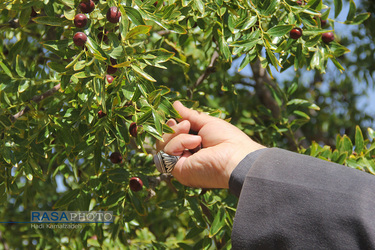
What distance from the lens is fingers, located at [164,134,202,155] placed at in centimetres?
159

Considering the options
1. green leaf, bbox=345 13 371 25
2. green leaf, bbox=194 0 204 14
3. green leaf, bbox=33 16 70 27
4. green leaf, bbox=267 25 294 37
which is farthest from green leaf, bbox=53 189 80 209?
green leaf, bbox=345 13 371 25

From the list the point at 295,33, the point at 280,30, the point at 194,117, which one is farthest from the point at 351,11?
the point at 194,117

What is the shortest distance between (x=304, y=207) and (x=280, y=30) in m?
0.84

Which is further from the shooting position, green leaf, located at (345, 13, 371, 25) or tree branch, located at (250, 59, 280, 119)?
tree branch, located at (250, 59, 280, 119)

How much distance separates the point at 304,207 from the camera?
114 cm

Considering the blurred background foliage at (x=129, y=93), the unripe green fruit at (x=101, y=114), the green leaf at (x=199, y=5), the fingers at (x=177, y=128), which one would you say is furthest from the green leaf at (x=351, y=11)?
the unripe green fruit at (x=101, y=114)

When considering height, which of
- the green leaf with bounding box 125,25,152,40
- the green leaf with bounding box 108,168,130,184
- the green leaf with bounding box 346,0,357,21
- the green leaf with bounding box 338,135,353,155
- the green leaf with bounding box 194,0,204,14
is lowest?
the green leaf with bounding box 108,168,130,184

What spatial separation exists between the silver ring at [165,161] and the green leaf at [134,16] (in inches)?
18.8

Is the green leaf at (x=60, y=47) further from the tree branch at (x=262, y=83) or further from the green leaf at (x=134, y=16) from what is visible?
the tree branch at (x=262, y=83)

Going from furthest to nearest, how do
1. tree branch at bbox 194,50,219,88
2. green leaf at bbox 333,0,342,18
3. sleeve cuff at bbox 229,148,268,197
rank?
tree branch at bbox 194,50,219,88 < green leaf at bbox 333,0,342,18 < sleeve cuff at bbox 229,148,268,197

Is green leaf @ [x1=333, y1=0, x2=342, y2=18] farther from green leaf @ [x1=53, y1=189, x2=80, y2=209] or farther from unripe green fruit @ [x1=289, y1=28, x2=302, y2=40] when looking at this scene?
green leaf @ [x1=53, y1=189, x2=80, y2=209]

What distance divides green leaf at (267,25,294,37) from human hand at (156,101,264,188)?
1.36 feet

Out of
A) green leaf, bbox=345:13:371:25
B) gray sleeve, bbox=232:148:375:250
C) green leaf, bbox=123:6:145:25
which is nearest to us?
gray sleeve, bbox=232:148:375:250

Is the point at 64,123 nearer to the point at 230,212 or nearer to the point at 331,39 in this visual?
the point at 230,212
